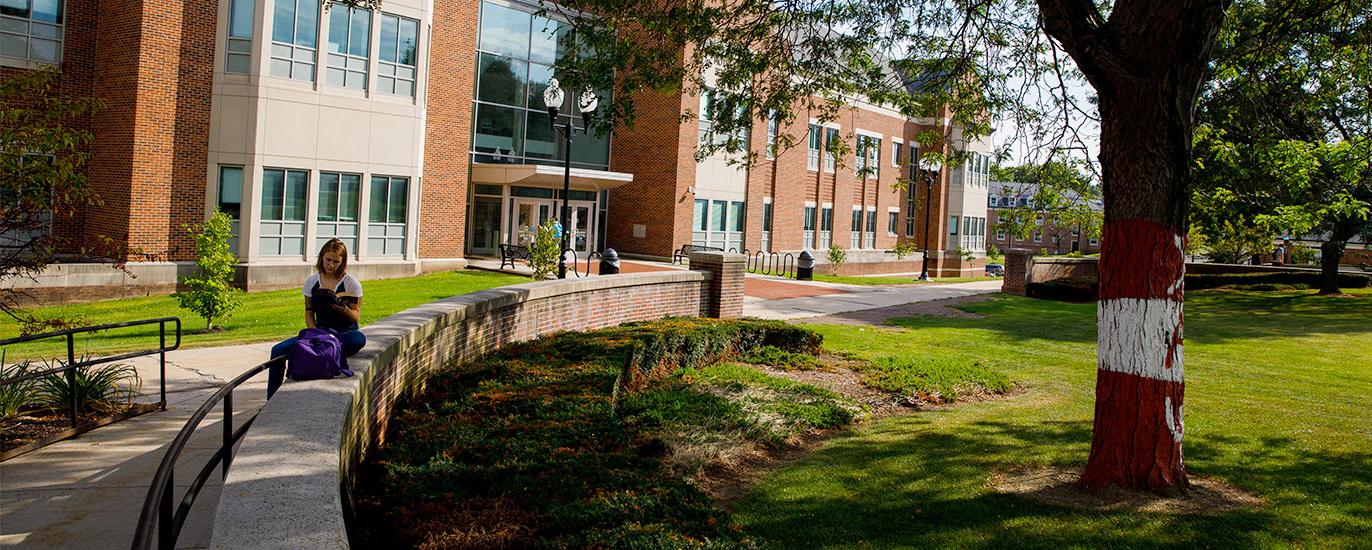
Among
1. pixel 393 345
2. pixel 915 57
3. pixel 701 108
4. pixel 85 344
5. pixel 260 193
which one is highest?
pixel 701 108

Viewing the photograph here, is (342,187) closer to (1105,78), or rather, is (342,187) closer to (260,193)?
(260,193)

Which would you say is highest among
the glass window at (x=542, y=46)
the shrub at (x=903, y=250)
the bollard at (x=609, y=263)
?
the glass window at (x=542, y=46)

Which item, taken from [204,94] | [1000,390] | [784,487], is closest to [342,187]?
[204,94]

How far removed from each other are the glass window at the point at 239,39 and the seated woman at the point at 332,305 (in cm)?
1812

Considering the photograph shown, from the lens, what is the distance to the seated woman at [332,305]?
22.5 feet

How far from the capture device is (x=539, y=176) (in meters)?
31.1

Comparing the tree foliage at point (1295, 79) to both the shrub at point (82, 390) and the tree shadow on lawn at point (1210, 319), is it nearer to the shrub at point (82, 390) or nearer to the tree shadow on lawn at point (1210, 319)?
the tree shadow on lawn at point (1210, 319)

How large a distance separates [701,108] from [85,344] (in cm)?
2329

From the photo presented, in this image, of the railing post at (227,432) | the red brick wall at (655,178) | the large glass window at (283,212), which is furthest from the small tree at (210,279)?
the red brick wall at (655,178)

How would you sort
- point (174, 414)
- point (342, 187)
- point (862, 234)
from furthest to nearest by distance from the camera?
point (862, 234) → point (342, 187) → point (174, 414)

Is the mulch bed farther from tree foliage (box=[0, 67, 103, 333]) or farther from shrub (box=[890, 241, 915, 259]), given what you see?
shrub (box=[890, 241, 915, 259])

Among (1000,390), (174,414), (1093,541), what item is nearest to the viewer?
(1093,541)

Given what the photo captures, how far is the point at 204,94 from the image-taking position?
22969 mm

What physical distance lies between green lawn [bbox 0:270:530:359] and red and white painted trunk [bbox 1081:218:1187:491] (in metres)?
12.6
